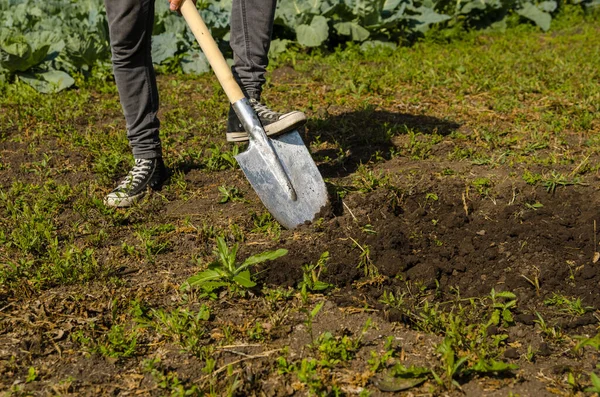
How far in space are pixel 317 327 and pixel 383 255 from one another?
56 cm

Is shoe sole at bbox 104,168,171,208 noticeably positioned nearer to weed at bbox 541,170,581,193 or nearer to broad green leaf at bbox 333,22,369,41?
weed at bbox 541,170,581,193

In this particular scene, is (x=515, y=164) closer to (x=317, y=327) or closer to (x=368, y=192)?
(x=368, y=192)

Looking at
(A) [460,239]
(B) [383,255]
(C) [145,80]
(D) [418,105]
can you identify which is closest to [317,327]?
(B) [383,255]

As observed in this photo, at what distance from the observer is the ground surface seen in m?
2.65

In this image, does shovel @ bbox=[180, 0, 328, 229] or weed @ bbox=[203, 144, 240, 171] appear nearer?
shovel @ bbox=[180, 0, 328, 229]

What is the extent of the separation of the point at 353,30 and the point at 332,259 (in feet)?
13.6

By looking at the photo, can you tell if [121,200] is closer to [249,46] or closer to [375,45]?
[249,46]

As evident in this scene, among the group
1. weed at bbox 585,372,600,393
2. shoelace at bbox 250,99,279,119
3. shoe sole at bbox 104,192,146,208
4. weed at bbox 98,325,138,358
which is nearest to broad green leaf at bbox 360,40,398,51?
shoelace at bbox 250,99,279,119

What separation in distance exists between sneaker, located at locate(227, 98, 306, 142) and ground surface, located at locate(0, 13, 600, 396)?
0.34 meters

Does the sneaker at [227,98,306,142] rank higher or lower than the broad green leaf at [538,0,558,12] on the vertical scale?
higher

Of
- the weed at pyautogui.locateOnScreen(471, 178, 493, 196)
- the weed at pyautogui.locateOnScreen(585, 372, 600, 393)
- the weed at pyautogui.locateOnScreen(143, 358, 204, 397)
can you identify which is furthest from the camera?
the weed at pyautogui.locateOnScreen(471, 178, 493, 196)

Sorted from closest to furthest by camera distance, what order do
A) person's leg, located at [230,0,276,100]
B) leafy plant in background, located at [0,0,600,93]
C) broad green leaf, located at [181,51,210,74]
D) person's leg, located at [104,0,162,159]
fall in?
person's leg, located at [104,0,162,159]
person's leg, located at [230,0,276,100]
leafy plant in background, located at [0,0,600,93]
broad green leaf, located at [181,51,210,74]

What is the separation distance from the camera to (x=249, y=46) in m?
3.99

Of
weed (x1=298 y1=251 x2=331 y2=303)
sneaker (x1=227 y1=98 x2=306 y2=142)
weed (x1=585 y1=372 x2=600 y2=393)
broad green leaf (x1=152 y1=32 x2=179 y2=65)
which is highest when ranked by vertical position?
sneaker (x1=227 y1=98 x2=306 y2=142)
